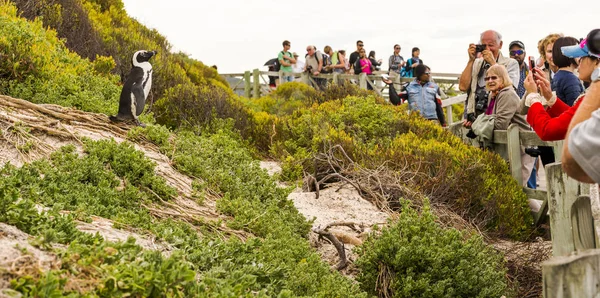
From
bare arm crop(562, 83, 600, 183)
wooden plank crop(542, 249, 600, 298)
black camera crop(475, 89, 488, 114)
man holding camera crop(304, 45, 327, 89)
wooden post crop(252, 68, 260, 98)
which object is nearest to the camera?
wooden plank crop(542, 249, 600, 298)

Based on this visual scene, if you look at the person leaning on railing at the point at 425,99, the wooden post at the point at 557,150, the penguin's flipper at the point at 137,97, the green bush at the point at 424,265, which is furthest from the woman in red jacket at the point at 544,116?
the person leaning on railing at the point at 425,99

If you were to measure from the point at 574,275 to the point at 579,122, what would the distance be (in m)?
0.55

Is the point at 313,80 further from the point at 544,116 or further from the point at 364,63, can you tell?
the point at 544,116

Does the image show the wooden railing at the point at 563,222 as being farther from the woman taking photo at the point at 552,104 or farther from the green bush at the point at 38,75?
the green bush at the point at 38,75

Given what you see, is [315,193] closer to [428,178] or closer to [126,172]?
[428,178]

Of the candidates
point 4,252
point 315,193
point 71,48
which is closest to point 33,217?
point 4,252

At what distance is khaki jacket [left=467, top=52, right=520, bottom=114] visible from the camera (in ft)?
29.6

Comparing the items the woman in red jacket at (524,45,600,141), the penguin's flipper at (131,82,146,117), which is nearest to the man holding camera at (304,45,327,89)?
the penguin's flipper at (131,82,146,117)

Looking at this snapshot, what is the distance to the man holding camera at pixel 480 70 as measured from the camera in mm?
8969

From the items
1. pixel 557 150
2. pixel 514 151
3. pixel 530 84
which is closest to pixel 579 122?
pixel 530 84

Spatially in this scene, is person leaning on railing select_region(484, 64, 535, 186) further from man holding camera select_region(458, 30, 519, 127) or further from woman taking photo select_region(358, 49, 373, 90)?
woman taking photo select_region(358, 49, 373, 90)

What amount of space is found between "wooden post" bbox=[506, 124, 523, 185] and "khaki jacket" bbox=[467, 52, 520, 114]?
0.88 meters

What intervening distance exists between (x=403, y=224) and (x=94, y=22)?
9080mm

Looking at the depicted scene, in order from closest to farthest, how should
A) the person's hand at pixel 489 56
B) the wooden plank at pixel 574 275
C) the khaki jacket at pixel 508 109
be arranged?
the wooden plank at pixel 574 275
the khaki jacket at pixel 508 109
the person's hand at pixel 489 56
